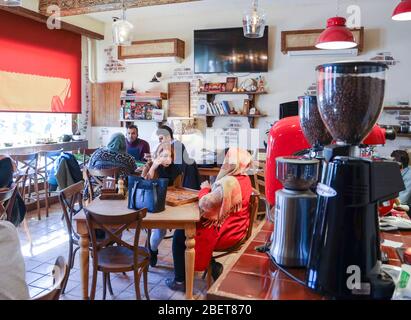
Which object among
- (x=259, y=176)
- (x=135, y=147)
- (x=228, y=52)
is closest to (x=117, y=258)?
(x=259, y=176)

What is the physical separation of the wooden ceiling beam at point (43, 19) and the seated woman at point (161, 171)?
321 centimetres

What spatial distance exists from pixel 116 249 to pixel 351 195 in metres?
2.19

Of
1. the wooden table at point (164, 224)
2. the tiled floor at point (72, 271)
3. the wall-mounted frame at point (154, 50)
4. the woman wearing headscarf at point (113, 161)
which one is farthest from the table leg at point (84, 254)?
the wall-mounted frame at point (154, 50)

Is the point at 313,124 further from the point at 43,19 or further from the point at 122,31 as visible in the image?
the point at 43,19

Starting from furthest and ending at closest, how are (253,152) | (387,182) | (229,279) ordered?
(253,152) < (229,279) < (387,182)

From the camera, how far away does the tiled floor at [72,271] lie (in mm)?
3043

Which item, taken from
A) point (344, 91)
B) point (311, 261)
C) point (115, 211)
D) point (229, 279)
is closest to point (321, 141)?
point (344, 91)

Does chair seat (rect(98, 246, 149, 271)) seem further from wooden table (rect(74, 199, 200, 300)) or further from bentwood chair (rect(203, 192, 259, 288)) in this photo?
bentwood chair (rect(203, 192, 259, 288))

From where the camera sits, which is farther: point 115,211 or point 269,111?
point 269,111

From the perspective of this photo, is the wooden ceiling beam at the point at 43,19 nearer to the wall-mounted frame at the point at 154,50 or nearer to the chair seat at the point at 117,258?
the wall-mounted frame at the point at 154,50

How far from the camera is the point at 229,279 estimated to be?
115 centimetres

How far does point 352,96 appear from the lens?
41.8 inches

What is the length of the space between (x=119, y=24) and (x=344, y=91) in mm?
3631
